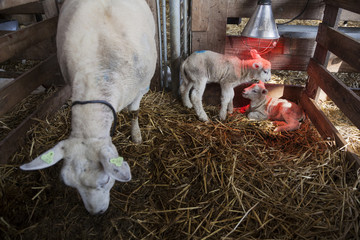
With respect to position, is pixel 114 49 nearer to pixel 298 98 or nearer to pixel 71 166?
pixel 71 166

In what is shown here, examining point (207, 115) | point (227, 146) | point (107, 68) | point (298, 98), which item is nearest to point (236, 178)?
point (227, 146)

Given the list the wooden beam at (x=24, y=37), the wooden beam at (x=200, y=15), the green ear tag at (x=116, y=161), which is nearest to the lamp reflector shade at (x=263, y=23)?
the wooden beam at (x=200, y=15)

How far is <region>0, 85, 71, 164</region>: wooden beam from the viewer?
2.64 m

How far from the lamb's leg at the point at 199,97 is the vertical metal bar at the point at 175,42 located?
0.54 m

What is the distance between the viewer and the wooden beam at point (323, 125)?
2.65 meters

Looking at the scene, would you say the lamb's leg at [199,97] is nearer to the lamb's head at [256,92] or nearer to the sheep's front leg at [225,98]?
the sheep's front leg at [225,98]

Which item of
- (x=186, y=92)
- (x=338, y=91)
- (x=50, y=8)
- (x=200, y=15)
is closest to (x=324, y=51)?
(x=338, y=91)

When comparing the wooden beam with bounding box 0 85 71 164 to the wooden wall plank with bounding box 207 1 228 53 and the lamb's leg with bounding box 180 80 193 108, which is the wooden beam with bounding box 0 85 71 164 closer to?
the lamb's leg with bounding box 180 80 193 108

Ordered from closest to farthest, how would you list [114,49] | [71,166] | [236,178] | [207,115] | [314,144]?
1. [71,166]
2. [114,49]
3. [236,178]
4. [314,144]
5. [207,115]

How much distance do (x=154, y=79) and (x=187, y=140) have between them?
4.83 feet

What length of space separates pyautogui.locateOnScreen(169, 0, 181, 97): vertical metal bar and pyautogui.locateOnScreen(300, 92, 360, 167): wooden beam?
202cm

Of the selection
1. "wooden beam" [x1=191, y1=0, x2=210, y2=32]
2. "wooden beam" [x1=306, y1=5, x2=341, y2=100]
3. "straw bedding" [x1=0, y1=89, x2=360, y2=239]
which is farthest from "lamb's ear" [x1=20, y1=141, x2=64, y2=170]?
"wooden beam" [x1=306, y1=5, x2=341, y2=100]

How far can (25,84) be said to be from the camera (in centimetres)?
304

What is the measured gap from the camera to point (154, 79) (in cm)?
418
